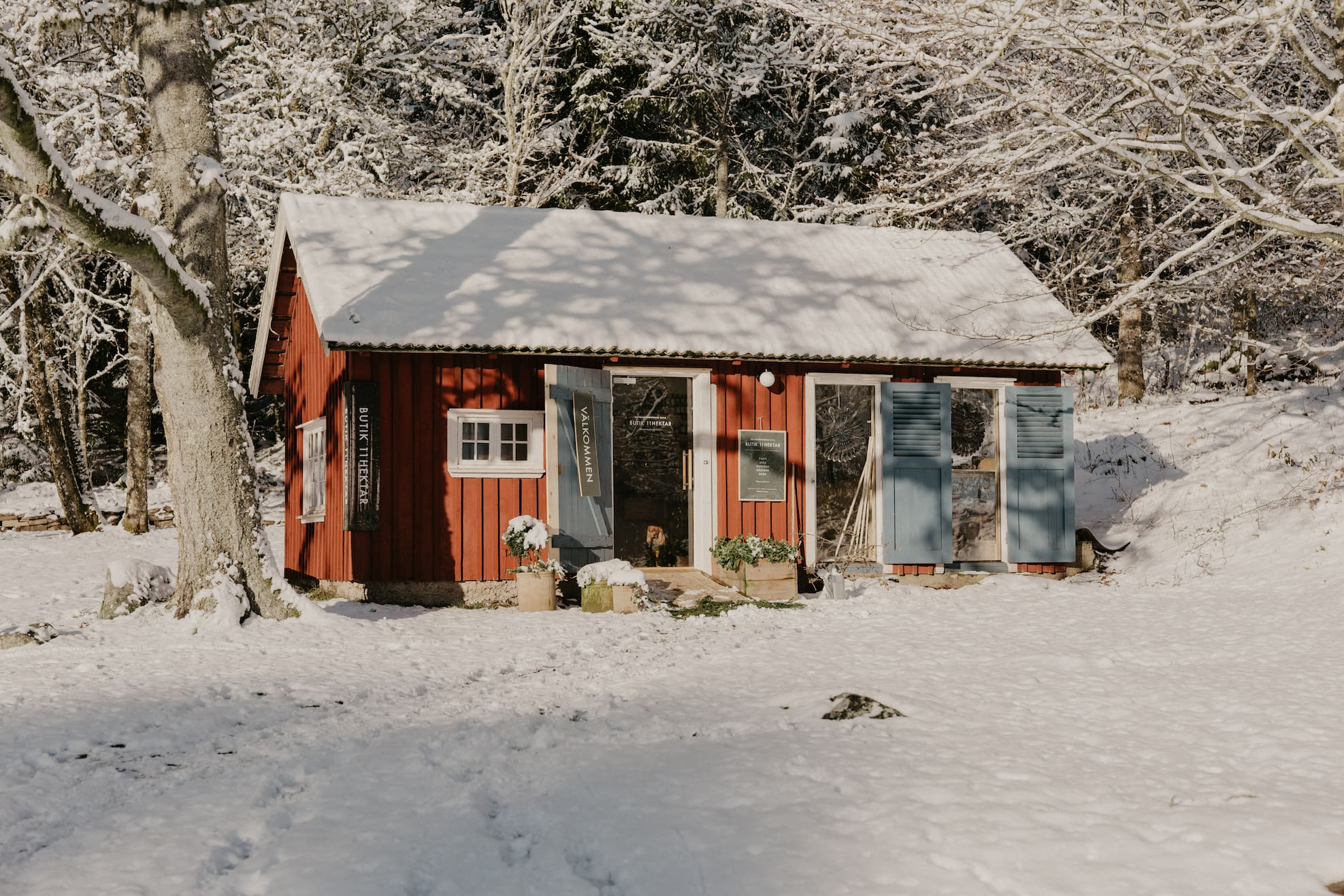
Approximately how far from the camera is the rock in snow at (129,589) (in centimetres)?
989

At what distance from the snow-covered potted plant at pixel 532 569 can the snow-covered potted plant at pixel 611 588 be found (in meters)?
0.30

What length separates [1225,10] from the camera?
396 inches

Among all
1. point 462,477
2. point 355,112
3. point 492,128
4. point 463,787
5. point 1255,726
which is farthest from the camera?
point 492,128

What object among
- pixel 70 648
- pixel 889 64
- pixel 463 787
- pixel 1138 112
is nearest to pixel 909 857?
pixel 463 787

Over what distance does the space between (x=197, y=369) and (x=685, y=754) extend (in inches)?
228

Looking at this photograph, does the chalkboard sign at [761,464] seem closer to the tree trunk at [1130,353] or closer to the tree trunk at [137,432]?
the tree trunk at [1130,353]

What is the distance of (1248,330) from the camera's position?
20.3 m

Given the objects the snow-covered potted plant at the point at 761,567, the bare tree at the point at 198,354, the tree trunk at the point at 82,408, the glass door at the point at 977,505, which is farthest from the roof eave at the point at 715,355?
the tree trunk at the point at 82,408

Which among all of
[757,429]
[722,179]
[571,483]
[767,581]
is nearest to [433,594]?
[571,483]

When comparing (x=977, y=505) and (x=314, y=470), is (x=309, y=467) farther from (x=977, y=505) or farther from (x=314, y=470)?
(x=977, y=505)

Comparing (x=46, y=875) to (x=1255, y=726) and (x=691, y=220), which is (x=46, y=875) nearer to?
(x=1255, y=726)

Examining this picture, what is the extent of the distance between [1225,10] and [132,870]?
1054 cm

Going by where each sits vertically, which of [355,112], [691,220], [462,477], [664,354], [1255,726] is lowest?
[1255,726]

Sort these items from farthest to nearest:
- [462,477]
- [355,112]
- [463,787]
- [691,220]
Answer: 1. [355,112]
2. [691,220]
3. [462,477]
4. [463,787]
